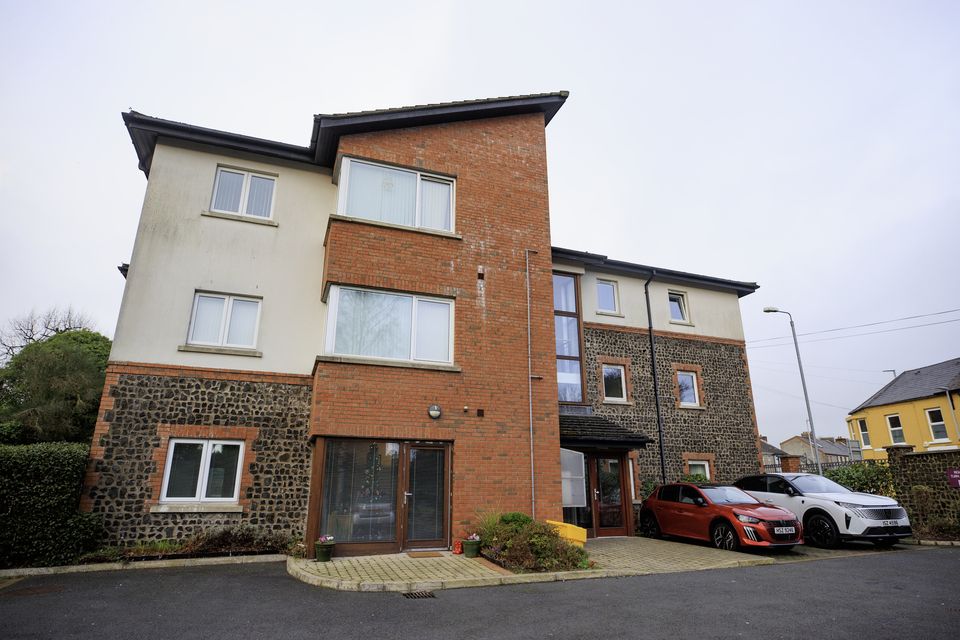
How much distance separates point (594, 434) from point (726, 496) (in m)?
3.50

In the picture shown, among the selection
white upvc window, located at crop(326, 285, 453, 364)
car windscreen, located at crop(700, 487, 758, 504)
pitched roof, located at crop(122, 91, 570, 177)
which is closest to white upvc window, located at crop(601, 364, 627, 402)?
car windscreen, located at crop(700, 487, 758, 504)

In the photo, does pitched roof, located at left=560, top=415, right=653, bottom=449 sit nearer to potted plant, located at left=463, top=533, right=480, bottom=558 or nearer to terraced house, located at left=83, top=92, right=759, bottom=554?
terraced house, located at left=83, top=92, right=759, bottom=554

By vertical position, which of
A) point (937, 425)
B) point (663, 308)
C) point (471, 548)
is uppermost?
point (663, 308)

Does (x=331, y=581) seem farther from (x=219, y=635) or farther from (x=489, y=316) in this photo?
(x=489, y=316)

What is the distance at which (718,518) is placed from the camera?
12438mm

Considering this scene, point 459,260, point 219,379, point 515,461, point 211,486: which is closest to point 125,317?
point 219,379

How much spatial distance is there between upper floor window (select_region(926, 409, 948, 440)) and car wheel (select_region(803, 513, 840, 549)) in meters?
25.2

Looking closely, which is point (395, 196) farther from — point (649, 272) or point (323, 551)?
point (649, 272)

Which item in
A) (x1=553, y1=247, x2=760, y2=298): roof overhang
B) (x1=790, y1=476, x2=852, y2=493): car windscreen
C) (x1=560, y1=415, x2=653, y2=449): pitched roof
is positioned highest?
(x1=553, y1=247, x2=760, y2=298): roof overhang

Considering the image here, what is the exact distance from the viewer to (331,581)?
804cm

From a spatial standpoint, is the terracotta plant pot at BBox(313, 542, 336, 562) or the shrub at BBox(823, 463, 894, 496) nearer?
the terracotta plant pot at BBox(313, 542, 336, 562)

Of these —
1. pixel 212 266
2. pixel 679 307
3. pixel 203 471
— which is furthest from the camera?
pixel 679 307

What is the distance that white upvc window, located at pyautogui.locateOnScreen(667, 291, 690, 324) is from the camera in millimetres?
19891

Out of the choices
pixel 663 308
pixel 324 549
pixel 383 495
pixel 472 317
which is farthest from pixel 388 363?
pixel 663 308
